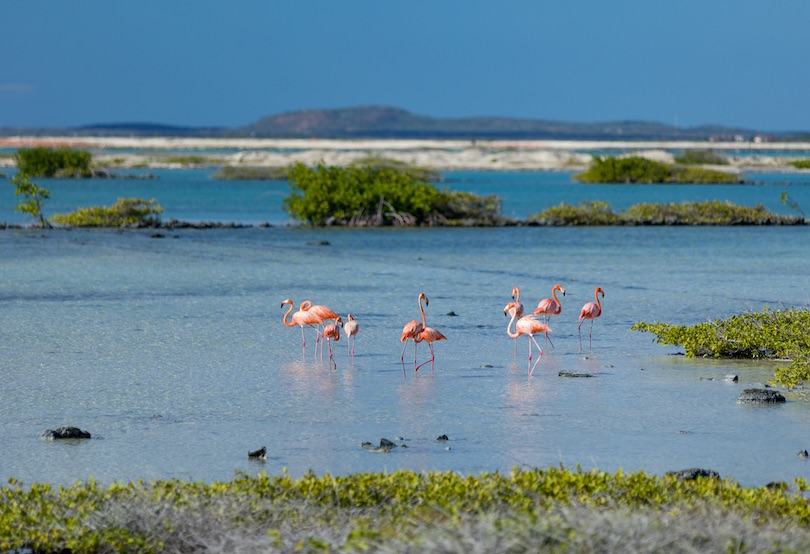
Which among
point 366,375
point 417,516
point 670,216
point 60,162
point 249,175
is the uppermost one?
point 417,516

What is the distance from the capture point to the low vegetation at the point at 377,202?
3566cm

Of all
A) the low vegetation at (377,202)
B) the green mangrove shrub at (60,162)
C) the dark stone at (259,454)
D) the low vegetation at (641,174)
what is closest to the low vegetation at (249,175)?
the green mangrove shrub at (60,162)

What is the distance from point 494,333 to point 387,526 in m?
8.85

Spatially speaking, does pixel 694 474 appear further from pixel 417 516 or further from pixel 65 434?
pixel 65 434

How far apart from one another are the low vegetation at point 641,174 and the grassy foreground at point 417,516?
3048 inches

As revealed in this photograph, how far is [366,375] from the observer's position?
11961mm

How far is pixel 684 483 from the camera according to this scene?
7117 mm

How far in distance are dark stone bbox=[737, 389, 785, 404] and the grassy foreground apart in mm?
3074

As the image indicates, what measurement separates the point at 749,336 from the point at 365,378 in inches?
152

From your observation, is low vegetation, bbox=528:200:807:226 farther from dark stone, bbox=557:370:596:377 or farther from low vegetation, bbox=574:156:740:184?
low vegetation, bbox=574:156:740:184

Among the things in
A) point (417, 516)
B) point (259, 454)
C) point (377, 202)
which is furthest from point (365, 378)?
point (377, 202)

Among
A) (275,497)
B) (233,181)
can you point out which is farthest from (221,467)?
(233,181)

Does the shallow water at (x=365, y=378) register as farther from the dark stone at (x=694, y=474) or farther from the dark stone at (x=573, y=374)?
the dark stone at (x=694, y=474)

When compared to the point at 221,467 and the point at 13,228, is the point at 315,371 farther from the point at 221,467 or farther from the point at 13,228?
the point at 13,228
